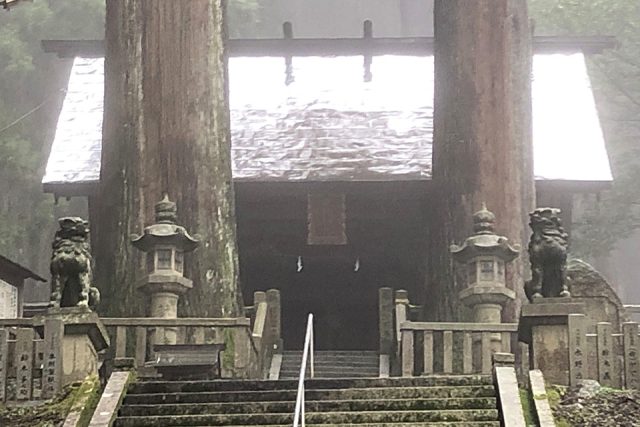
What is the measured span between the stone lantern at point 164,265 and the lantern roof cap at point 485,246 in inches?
101

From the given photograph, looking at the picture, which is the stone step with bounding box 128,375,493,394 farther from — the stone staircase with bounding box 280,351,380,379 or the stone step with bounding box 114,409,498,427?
the stone staircase with bounding box 280,351,380,379

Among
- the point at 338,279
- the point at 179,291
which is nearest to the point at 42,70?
the point at 338,279

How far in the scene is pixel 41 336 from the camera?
9.57m

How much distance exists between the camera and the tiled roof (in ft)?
53.4

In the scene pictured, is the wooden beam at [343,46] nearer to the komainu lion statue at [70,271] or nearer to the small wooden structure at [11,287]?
the small wooden structure at [11,287]

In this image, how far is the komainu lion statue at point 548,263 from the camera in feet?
33.0

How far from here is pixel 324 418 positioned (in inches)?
345

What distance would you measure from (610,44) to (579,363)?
443 inches

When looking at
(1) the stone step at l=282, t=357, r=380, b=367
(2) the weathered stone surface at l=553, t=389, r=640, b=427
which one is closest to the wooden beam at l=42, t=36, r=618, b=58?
(1) the stone step at l=282, t=357, r=380, b=367

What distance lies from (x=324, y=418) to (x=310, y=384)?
68 cm

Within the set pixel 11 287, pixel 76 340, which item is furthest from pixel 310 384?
pixel 11 287

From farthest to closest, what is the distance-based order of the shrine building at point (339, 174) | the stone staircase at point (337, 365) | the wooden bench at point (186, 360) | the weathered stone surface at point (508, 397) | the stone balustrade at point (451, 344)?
the shrine building at point (339, 174) < the stone staircase at point (337, 365) < the stone balustrade at point (451, 344) < the wooden bench at point (186, 360) < the weathered stone surface at point (508, 397)

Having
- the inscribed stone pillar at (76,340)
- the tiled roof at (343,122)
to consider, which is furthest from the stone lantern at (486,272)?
the tiled roof at (343,122)

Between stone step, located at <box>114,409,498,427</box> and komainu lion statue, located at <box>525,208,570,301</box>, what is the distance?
5.36 ft
